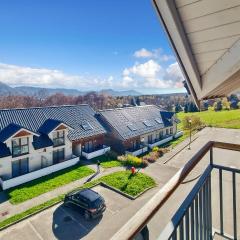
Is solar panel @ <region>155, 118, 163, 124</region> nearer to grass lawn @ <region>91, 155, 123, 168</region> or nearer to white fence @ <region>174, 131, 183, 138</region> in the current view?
white fence @ <region>174, 131, 183, 138</region>

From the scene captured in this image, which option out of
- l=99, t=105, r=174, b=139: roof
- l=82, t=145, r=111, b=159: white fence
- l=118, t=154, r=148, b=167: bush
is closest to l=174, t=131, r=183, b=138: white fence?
l=99, t=105, r=174, b=139: roof

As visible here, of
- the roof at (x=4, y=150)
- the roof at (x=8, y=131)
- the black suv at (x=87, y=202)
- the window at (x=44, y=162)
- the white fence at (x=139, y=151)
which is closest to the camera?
the black suv at (x=87, y=202)

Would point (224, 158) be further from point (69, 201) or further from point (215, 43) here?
point (215, 43)

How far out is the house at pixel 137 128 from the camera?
2534 centimetres

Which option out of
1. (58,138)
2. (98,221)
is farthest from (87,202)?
(58,138)

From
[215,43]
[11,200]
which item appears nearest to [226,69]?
A: [215,43]

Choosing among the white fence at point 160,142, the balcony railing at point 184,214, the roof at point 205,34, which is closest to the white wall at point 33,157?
the white fence at point 160,142

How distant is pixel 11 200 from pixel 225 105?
207 ft

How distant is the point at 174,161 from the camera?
23.0m

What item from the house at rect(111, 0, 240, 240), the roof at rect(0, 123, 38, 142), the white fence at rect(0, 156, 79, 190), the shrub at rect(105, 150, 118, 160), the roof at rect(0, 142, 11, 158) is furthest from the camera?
the shrub at rect(105, 150, 118, 160)

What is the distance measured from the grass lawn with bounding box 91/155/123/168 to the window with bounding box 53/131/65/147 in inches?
134

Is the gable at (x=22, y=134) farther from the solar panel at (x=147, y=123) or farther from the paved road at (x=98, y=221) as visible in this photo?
the solar panel at (x=147, y=123)

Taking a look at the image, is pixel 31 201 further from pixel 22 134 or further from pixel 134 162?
pixel 134 162

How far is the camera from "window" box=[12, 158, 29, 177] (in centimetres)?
1814
